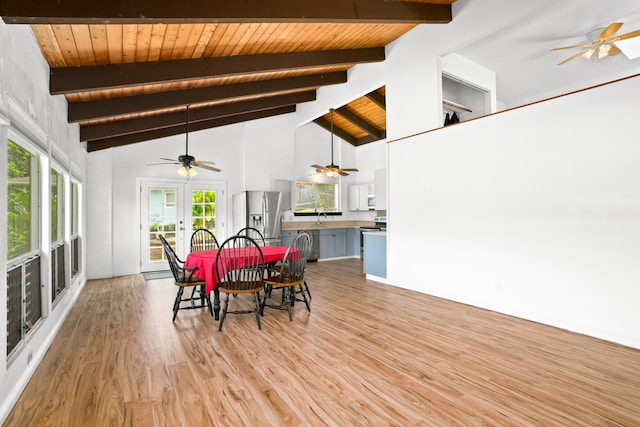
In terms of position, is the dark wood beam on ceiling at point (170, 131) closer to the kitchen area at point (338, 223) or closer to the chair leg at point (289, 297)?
the kitchen area at point (338, 223)

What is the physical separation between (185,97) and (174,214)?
118 inches

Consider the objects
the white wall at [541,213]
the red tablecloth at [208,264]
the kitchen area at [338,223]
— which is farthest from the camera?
the kitchen area at [338,223]

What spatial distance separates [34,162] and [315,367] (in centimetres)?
306

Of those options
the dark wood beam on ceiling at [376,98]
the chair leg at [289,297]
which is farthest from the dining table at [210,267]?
the dark wood beam on ceiling at [376,98]

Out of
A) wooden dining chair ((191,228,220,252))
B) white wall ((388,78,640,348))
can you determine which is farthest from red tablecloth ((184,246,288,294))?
white wall ((388,78,640,348))

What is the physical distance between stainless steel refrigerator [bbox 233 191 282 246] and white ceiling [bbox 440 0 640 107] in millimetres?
4551

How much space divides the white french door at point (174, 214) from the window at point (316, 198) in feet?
6.80

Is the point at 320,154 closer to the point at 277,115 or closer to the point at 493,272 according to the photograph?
the point at 277,115

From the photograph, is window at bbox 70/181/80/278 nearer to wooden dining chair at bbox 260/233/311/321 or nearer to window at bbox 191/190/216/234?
window at bbox 191/190/216/234

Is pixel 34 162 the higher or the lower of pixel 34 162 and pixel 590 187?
the higher

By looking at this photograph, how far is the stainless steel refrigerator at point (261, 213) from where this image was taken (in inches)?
278

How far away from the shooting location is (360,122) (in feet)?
27.3

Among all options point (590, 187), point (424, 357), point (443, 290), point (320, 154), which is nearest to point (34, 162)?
point (424, 357)

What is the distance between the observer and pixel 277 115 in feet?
25.8
